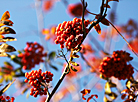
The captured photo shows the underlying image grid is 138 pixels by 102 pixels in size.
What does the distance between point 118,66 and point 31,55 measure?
1632 mm

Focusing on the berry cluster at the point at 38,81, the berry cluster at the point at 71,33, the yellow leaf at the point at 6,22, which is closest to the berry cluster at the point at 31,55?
the berry cluster at the point at 38,81

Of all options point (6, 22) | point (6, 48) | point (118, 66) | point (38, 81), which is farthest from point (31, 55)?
point (6, 48)

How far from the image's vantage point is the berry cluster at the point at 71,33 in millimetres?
1688

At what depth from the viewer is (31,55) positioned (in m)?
3.32

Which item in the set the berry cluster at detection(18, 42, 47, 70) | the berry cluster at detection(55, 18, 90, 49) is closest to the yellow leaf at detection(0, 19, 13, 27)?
the berry cluster at detection(55, 18, 90, 49)

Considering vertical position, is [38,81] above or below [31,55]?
above

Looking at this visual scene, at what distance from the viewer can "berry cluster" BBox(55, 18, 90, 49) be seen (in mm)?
1688

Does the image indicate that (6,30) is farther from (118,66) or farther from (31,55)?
(31,55)

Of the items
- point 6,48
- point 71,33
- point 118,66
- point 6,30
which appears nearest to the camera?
point 6,48

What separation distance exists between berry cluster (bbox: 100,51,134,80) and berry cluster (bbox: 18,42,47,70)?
1.39 metres

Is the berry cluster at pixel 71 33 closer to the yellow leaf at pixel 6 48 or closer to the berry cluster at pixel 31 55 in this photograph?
the yellow leaf at pixel 6 48

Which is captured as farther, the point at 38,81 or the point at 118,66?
the point at 118,66

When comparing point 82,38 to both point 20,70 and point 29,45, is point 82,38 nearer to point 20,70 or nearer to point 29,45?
point 20,70

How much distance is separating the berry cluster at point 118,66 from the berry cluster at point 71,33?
2.82ft
